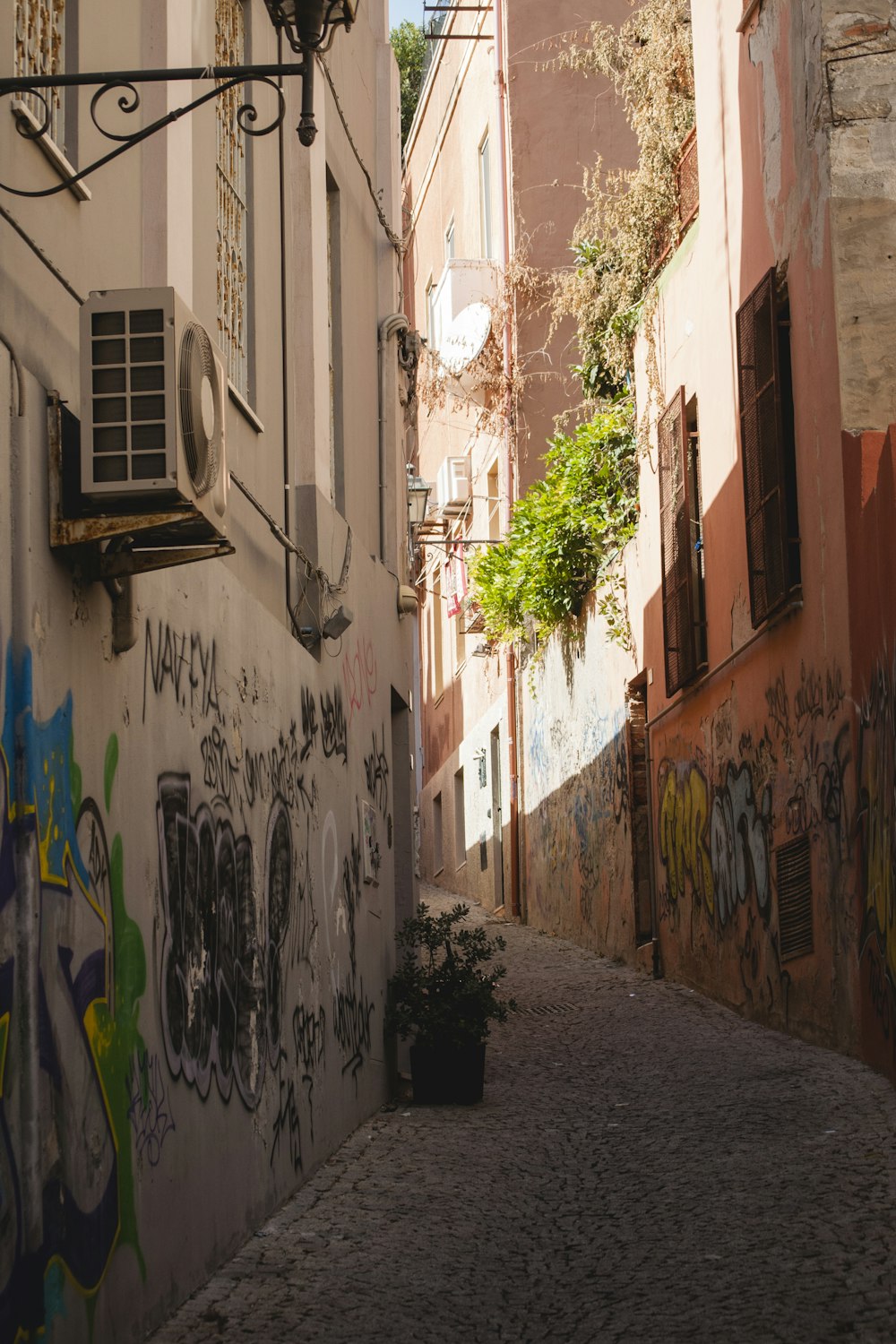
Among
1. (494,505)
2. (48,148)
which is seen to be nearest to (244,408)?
(48,148)

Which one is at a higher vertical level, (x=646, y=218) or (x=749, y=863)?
(x=646, y=218)

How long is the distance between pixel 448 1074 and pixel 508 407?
36.9 ft

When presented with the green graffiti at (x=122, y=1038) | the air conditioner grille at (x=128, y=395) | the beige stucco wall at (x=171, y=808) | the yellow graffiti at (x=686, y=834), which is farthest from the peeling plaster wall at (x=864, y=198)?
the green graffiti at (x=122, y=1038)

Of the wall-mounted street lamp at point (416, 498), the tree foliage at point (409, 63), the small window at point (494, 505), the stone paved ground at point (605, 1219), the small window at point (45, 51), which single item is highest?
the tree foliage at point (409, 63)

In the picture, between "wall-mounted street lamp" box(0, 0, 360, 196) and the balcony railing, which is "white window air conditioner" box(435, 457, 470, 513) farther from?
"wall-mounted street lamp" box(0, 0, 360, 196)

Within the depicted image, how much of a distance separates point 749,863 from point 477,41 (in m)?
13.7

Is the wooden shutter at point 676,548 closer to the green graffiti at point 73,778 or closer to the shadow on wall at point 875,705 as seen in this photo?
the shadow on wall at point 875,705

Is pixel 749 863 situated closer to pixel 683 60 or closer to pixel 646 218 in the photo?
pixel 646 218

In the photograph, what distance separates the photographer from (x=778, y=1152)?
7.38 meters

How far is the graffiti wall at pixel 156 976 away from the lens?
409 cm

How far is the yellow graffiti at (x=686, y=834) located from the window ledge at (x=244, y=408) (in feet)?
19.9

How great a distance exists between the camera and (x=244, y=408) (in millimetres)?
7430

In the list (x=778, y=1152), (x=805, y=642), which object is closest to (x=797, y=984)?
(x=805, y=642)

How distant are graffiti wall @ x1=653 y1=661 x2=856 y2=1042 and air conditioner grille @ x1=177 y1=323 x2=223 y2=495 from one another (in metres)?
5.14
